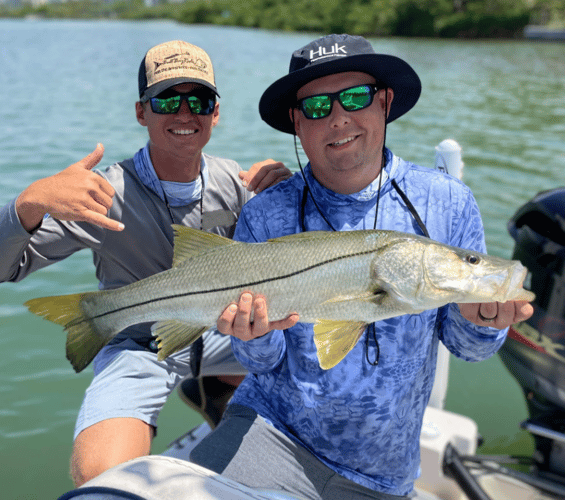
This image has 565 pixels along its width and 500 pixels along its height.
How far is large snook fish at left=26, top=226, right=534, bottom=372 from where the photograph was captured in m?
1.93

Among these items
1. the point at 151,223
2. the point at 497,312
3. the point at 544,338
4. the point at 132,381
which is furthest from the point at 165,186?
the point at 544,338

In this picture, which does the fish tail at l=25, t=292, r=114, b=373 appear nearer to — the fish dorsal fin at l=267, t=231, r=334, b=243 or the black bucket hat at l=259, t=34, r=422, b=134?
the fish dorsal fin at l=267, t=231, r=334, b=243

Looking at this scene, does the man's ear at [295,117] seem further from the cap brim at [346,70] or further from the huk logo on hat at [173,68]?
the huk logo on hat at [173,68]

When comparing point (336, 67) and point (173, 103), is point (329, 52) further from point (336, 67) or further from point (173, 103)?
point (173, 103)

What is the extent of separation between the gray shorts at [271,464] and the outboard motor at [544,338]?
46.0 inches

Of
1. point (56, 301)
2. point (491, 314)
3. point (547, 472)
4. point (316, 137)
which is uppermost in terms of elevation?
point (316, 137)

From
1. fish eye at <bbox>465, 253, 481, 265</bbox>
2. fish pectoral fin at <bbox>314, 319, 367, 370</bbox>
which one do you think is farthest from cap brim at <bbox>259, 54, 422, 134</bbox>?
fish pectoral fin at <bbox>314, 319, 367, 370</bbox>

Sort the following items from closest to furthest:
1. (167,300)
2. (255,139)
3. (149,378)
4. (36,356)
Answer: (167,300)
(149,378)
(36,356)
(255,139)

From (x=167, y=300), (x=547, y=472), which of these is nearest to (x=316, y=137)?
(x=167, y=300)

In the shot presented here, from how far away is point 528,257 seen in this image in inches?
138

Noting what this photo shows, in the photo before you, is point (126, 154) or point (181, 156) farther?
point (126, 154)

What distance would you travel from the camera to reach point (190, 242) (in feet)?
7.54

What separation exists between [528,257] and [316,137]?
1906 millimetres

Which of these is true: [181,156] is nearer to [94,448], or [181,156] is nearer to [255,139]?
[94,448]
